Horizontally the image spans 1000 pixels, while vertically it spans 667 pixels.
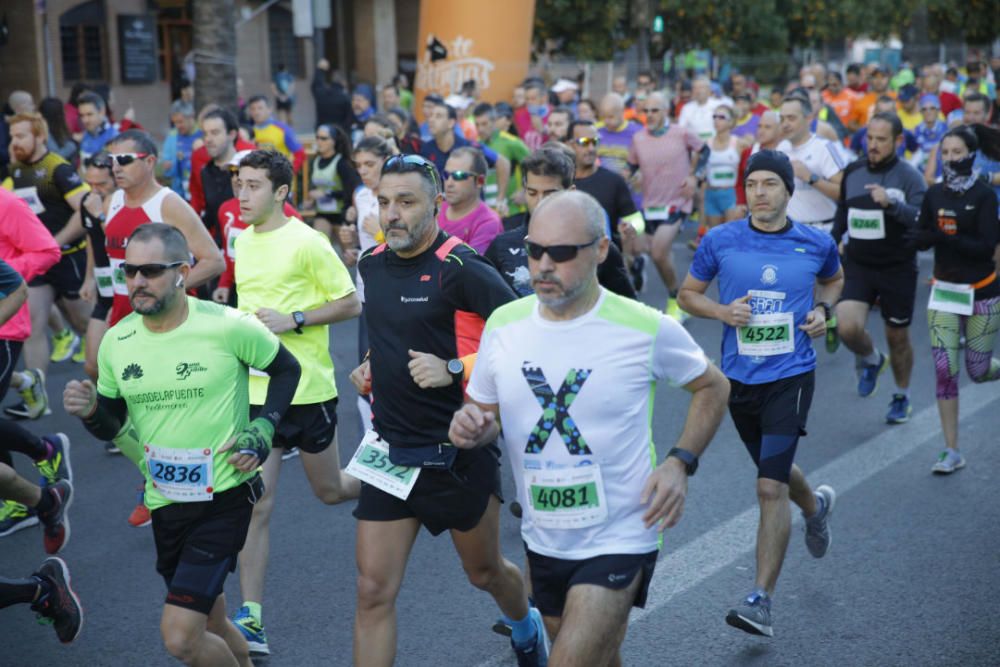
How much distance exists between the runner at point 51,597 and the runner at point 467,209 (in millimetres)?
2782

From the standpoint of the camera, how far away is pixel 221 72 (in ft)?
55.9

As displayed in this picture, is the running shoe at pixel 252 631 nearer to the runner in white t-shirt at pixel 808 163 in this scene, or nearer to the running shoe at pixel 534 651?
the running shoe at pixel 534 651

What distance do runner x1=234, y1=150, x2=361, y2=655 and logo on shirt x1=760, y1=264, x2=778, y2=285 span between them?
180 cm

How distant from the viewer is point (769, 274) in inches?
229

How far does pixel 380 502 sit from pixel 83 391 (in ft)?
3.42

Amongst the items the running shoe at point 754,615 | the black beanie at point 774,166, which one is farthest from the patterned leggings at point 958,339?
the running shoe at point 754,615

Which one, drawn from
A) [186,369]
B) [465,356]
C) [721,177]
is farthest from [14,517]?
[721,177]

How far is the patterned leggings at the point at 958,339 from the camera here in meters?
7.50

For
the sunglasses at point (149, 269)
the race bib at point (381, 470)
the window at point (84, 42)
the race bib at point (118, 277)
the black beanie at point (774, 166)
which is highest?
the window at point (84, 42)

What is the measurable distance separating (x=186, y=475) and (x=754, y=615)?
226 cm

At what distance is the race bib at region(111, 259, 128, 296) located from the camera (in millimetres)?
7512

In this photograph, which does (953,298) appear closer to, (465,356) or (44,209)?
(465,356)

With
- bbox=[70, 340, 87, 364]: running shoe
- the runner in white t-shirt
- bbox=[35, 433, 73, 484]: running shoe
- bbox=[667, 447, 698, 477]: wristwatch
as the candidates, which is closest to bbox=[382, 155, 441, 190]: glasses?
bbox=[667, 447, 698, 477]: wristwatch

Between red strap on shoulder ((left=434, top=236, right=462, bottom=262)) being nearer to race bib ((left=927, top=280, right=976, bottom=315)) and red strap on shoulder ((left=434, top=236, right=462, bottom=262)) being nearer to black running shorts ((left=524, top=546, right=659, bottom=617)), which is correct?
black running shorts ((left=524, top=546, right=659, bottom=617))
